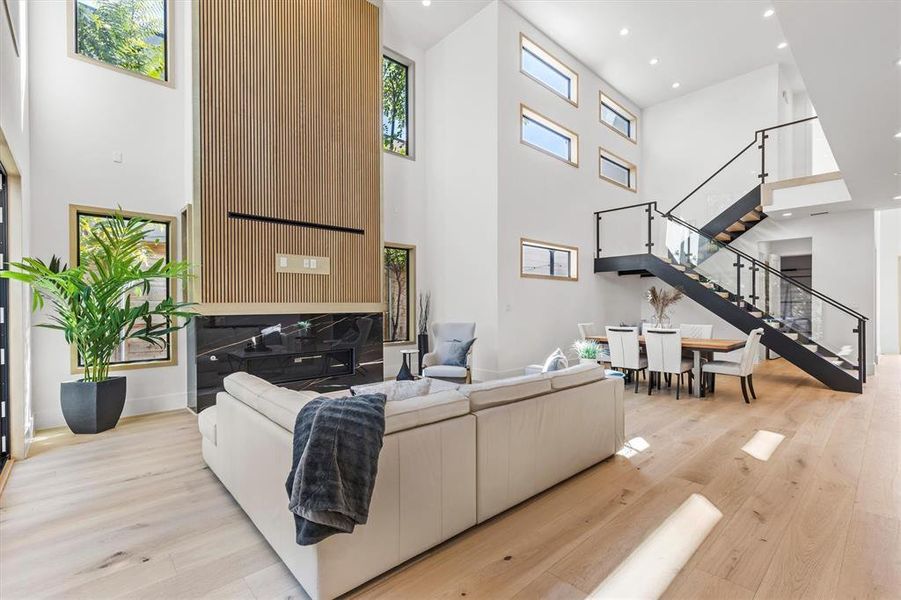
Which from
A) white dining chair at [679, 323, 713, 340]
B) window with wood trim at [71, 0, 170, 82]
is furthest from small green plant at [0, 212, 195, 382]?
white dining chair at [679, 323, 713, 340]

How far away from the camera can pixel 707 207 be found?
878cm

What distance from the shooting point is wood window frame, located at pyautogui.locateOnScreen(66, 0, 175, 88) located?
15.1ft

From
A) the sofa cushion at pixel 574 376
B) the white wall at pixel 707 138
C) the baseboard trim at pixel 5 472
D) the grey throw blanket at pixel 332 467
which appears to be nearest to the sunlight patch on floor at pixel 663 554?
the sofa cushion at pixel 574 376

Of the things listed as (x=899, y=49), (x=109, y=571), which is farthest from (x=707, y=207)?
(x=109, y=571)

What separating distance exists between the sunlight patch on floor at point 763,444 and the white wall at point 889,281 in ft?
29.8

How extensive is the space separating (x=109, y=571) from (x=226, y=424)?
889 mm

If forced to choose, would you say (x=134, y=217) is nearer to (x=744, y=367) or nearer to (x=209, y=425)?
(x=209, y=425)

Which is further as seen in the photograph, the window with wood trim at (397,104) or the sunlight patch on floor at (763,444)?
the window with wood trim at (397,104)

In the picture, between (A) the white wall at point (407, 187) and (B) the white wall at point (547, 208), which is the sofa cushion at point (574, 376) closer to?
(B) the white wall at point (547, 208)

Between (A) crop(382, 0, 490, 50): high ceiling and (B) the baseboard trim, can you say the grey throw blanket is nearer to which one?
(B) the baseboard trim

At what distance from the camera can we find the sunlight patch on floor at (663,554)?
1.88 metres

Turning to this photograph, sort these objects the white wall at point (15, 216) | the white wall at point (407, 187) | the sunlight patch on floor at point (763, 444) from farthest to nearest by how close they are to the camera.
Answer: the white wall at point (407, 187) → the sunlight patch on floor at point (763, 444) → the white wall at point (15, 216)

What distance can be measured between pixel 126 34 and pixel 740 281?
959 cm

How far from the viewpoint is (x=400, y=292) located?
7.52 meters
